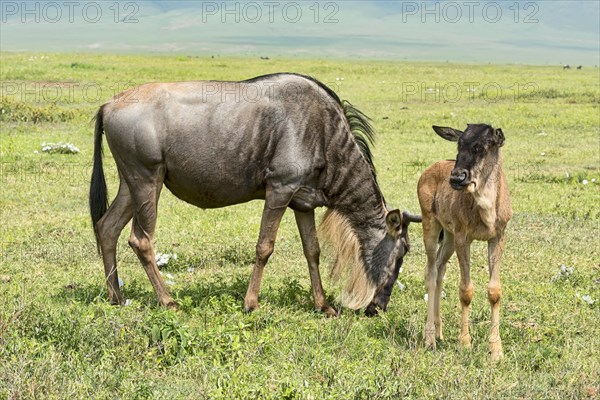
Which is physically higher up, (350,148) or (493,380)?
(350,148)

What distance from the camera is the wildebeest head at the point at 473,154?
21.4 feet

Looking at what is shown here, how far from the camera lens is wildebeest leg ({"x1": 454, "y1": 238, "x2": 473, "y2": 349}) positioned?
7125 mm

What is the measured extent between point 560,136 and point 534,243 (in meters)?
11.7

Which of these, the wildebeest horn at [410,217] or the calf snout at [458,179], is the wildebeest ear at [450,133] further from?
the wildebeest horn at [410,217]

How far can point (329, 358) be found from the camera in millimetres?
6445

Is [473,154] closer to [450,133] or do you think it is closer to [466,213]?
[450,133]

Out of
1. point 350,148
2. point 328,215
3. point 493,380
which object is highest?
point 350,148

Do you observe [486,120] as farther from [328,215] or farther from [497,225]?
[497,225]

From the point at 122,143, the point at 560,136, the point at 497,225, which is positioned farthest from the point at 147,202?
the point at 560,136

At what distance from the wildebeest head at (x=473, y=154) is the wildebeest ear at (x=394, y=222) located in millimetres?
1773

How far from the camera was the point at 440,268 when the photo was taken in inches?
305

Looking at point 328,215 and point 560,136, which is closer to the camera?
point 328,215

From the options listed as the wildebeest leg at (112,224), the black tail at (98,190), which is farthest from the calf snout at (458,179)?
the black tail at (98,190)

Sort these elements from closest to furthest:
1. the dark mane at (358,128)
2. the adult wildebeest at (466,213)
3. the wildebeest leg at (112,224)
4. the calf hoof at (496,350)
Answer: the adult wildebeest at (466,213) → the calf hoof at (496,350) → the wildebeest leg at (112,224) → the dark mane at (358,128)
